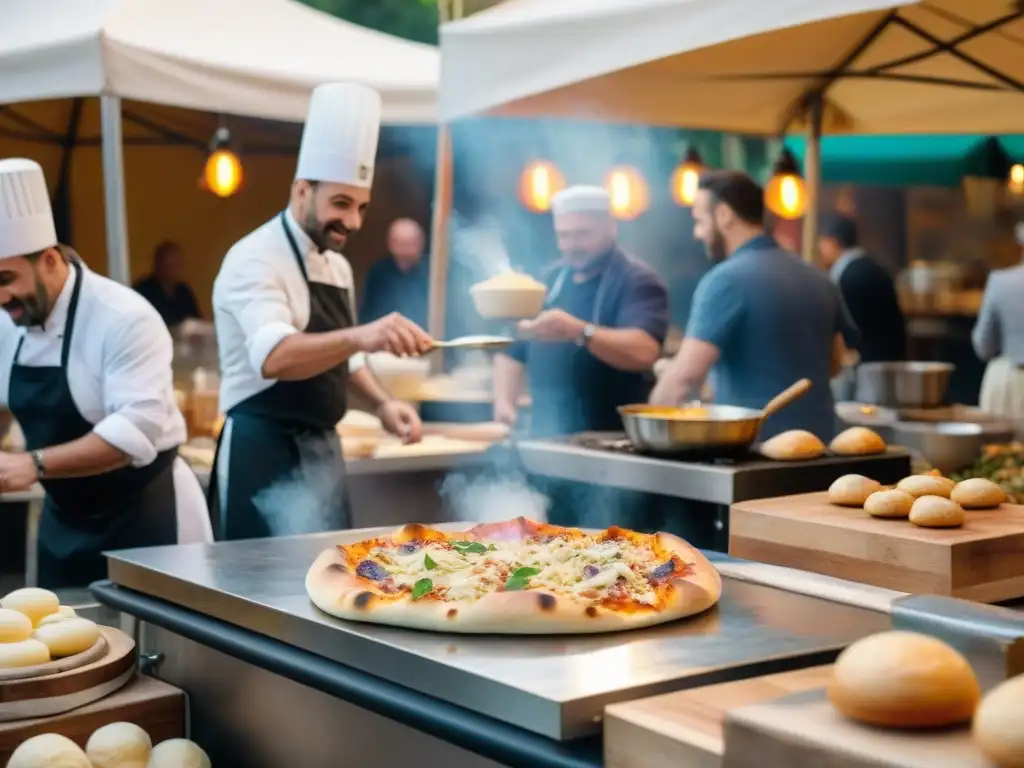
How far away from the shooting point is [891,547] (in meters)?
2.36

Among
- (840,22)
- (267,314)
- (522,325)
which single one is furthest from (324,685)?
(840,22)

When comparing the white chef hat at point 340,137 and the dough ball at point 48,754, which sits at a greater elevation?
the white chef hat at point 340,137

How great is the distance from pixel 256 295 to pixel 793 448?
147 centimetres

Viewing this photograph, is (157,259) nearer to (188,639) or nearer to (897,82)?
(897,82)

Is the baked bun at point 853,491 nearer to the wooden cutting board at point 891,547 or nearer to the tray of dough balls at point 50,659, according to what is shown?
the wooden cutting board at point 891,547

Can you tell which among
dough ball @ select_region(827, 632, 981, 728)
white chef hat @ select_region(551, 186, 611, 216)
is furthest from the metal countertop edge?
white chef hat @ select_region(551, 186, 611, 216)

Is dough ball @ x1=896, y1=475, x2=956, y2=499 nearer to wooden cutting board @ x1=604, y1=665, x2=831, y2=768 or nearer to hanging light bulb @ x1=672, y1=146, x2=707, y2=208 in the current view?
wooden cutting board @ x1=604, y1=665, x2=831, y2=768

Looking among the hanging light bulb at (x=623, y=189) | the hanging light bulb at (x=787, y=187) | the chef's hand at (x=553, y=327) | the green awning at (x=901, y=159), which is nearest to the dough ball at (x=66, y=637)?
the chef's hand at (x=553, y=327)

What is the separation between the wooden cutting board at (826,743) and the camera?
4.10 ft

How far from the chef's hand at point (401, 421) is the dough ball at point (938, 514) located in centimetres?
185

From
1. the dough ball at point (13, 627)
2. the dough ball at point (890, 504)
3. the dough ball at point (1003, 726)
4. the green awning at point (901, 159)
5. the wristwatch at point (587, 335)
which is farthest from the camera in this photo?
the green awning at point (901, 159)

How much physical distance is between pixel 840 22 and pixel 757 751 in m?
4.64

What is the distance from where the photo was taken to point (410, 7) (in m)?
14.3

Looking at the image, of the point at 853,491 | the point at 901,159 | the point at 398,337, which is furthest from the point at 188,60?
the point at 901,159
